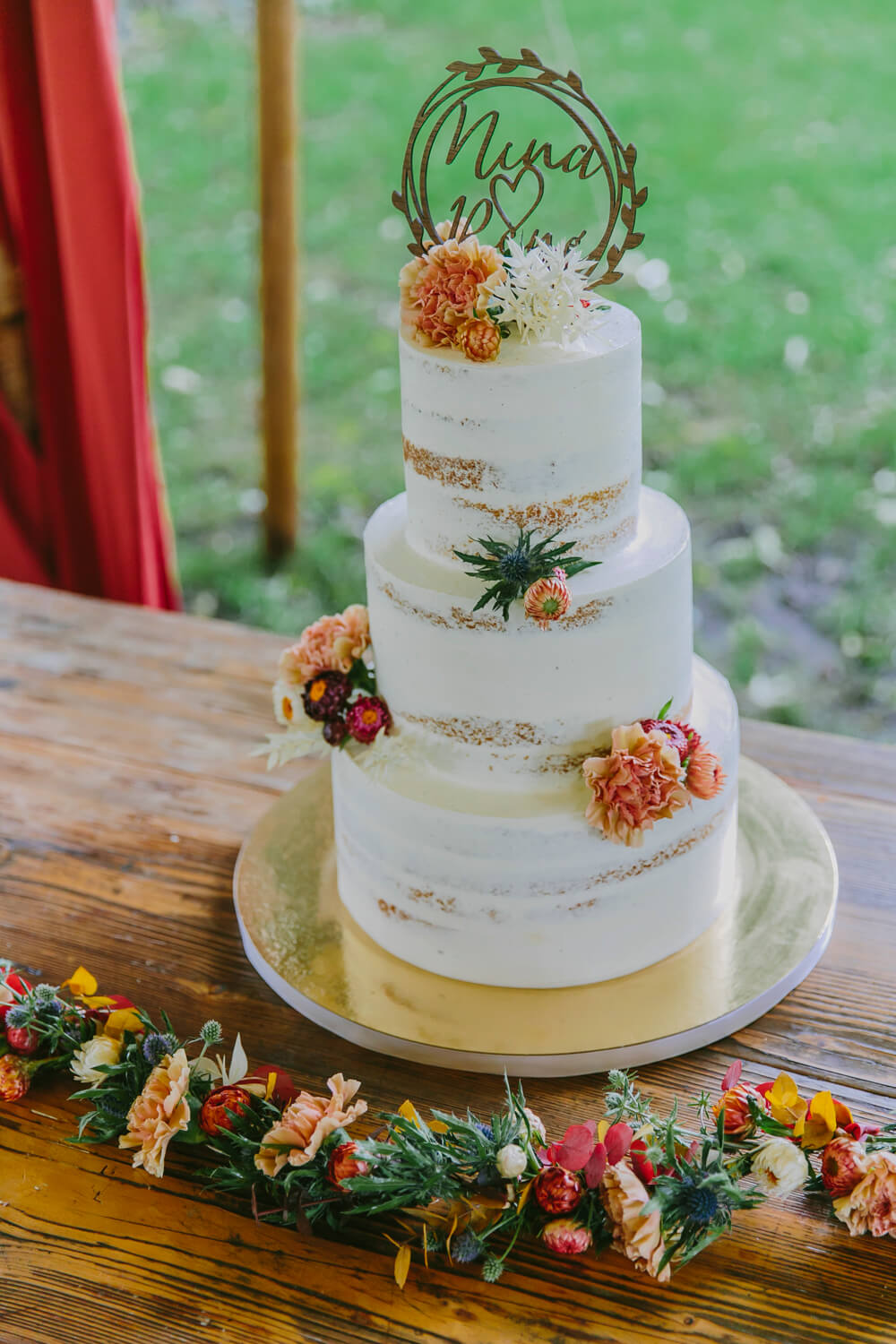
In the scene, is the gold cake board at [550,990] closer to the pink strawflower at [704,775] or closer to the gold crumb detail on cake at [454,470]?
the pink strawflower at [704,775]

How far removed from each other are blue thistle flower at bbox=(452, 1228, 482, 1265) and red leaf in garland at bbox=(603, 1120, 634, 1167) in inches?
5.1

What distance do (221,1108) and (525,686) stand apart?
48 centimetres

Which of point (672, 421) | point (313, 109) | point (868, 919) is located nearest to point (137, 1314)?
point (868, 919)

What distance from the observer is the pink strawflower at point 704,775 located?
4.25ft

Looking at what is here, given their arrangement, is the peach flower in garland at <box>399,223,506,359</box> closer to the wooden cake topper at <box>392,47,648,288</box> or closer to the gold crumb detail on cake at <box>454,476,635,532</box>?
the wooden cake topper at <box>392,47,648,288</box>

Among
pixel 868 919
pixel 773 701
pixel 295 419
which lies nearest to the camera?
pixel 868 919

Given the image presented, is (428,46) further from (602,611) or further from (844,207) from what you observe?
(602,611)

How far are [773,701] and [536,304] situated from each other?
1765 mm

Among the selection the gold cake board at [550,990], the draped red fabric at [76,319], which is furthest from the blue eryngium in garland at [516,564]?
the draped red fabric at [76,319]

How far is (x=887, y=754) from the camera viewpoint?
1754 millimetres

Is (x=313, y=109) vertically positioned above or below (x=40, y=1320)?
above

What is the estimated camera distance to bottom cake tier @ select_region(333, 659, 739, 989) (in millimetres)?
1293

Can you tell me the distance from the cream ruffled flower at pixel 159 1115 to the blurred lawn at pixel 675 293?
1.83 meters

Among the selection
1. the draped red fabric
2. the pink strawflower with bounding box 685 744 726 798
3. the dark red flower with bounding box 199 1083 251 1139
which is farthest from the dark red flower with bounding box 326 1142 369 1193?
the draped red fabric
